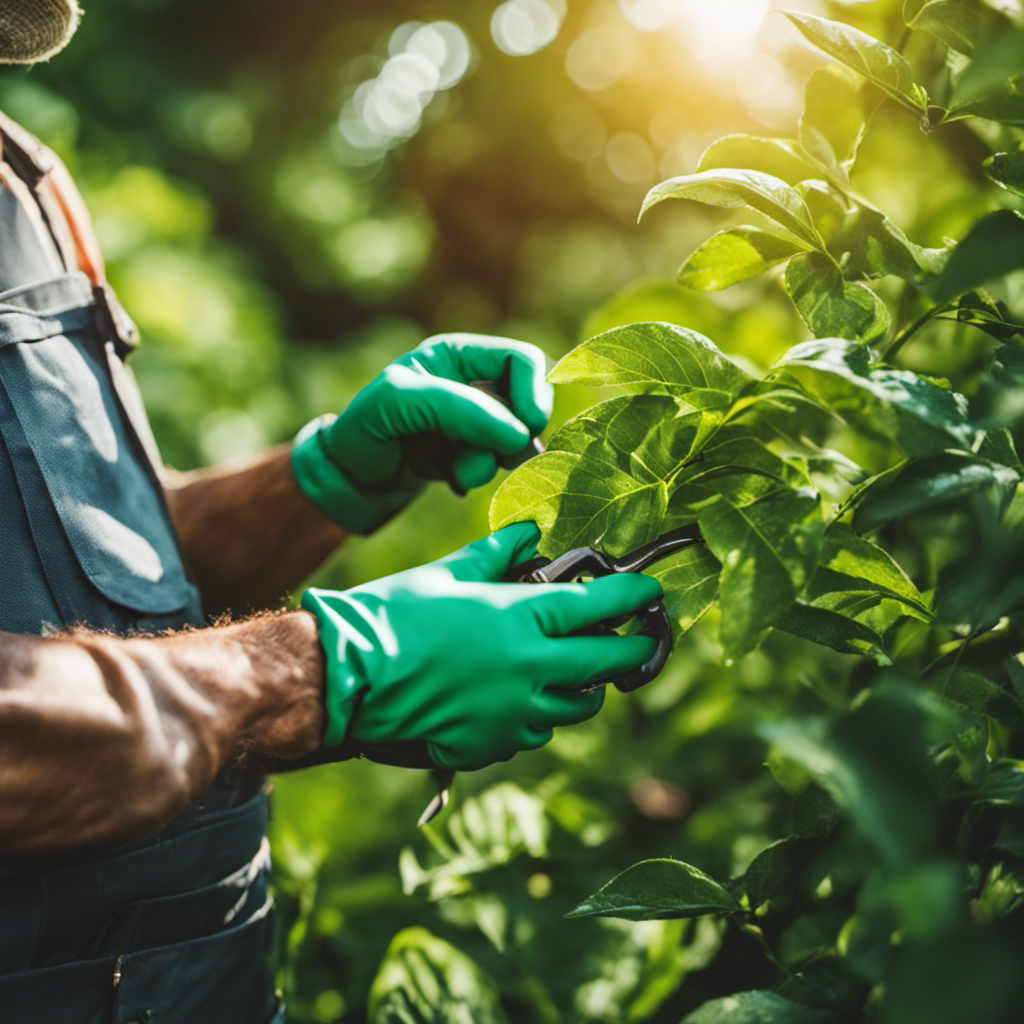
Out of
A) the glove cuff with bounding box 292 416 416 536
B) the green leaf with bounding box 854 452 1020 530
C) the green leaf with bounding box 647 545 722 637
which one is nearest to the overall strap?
the glove cuff with bounding box 292 416 416 536

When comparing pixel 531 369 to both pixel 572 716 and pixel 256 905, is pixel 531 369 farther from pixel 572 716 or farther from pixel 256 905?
pixel 256 905

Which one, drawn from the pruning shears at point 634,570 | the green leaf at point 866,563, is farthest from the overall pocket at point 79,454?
the green leaf at point 866,563

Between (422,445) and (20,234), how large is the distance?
0.45 m

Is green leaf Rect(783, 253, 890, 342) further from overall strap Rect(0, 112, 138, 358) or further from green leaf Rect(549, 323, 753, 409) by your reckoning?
overall strap Rect(0, 112, 138, 358)

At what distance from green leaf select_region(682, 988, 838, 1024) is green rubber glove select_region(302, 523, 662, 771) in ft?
0.69

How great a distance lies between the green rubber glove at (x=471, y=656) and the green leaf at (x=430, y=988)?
327 mm

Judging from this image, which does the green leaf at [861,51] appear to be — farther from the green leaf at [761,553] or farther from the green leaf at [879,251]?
the green leaf at [761,553]

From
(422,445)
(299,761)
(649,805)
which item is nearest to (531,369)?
(422,445)

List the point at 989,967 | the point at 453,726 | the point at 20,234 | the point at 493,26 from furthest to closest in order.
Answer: the point at 493,26
the point at 20,234
the point at 453,726
the point at 989,967

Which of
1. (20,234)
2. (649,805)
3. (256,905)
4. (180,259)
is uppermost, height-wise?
(180,259)

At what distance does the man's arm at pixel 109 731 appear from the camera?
1.51 feet

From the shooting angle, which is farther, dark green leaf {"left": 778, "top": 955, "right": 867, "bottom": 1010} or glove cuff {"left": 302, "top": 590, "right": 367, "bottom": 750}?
glove cuff {"left": 302, "top": 590, "right": 367, "bottom": 750}

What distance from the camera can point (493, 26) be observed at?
147 inches

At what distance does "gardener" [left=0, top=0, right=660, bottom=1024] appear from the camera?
48cm
